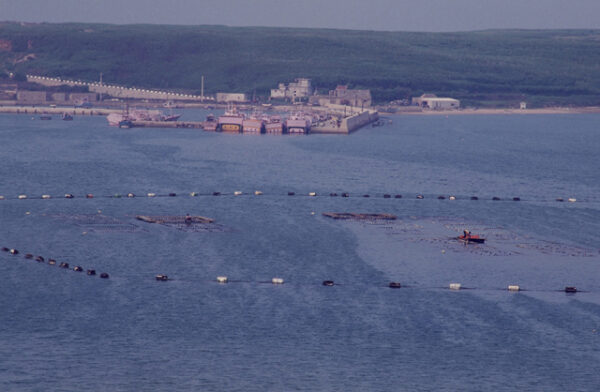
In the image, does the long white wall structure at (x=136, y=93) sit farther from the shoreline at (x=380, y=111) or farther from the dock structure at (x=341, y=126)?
the dock structure at (x=341, y=126)

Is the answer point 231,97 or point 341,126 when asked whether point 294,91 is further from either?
point 341,126

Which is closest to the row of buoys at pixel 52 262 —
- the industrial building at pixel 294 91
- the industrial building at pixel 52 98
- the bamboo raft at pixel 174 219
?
the bamboo raft at pixel 174 219

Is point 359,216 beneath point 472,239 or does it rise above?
beneath

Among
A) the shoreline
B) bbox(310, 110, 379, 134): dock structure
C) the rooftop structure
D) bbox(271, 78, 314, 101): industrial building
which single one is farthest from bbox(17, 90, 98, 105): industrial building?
bbox(310, 110, 379, 134): dock structure

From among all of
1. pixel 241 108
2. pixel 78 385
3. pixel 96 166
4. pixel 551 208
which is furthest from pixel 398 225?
pixel 241 108


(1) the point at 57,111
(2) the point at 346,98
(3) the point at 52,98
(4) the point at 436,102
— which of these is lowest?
(1) the point at 57,111

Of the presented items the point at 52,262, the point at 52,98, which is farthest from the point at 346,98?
the point at 52,262
